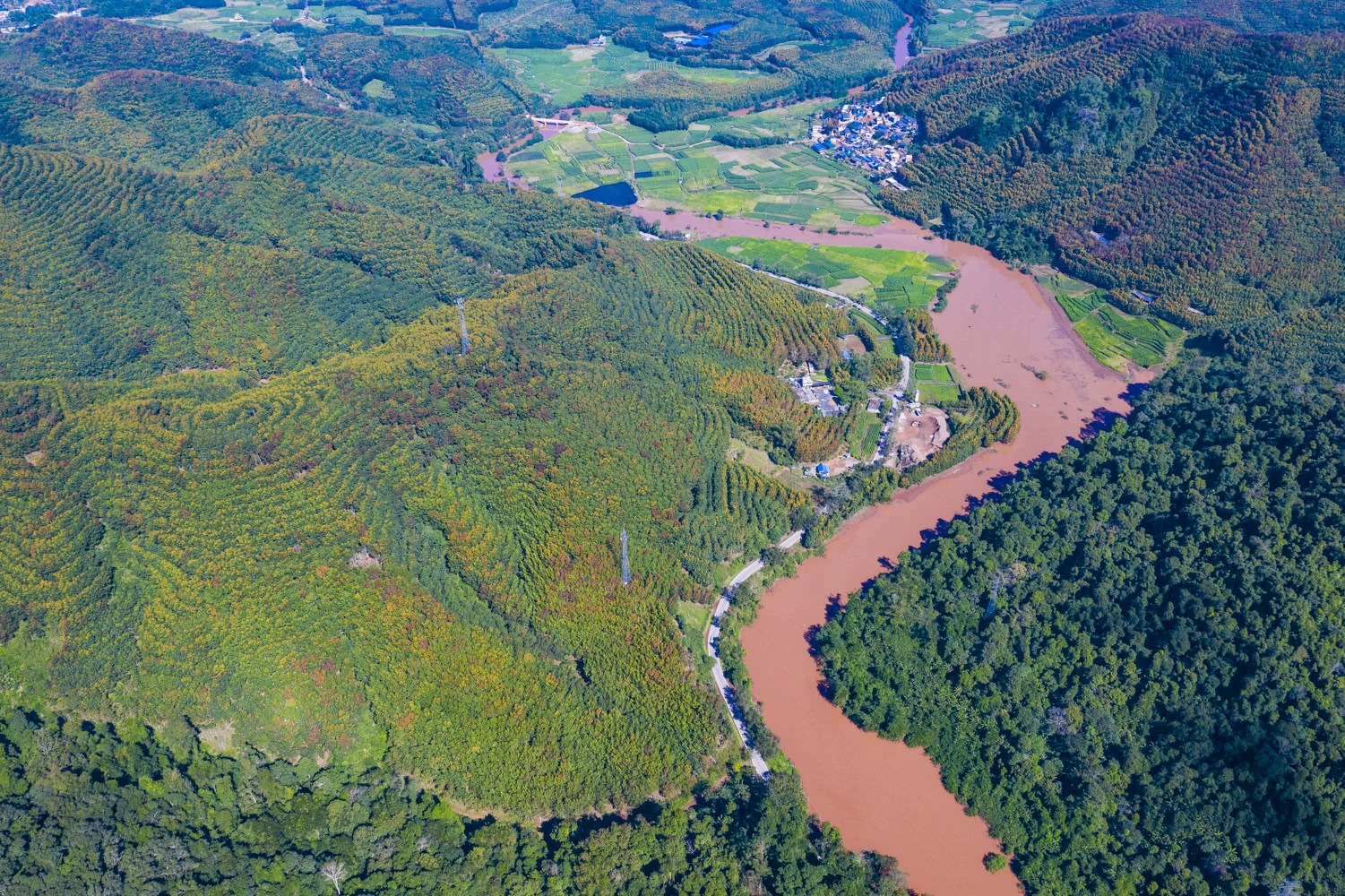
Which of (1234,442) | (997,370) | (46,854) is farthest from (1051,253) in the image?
(46,854)

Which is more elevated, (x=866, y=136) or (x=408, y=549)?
(x=866, y=136)

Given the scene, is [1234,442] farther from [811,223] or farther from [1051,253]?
[811,223]

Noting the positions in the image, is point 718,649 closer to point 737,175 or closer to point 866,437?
point 866,437

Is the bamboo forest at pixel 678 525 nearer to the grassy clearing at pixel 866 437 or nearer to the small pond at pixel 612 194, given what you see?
the grassy clearing at pixel 866 437

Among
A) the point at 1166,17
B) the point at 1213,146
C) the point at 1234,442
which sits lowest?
the point at 1234,442

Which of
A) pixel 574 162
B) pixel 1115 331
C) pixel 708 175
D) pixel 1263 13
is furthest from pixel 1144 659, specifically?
pixel 1263 13

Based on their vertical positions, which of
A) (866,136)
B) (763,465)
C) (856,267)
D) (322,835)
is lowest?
(322,835)

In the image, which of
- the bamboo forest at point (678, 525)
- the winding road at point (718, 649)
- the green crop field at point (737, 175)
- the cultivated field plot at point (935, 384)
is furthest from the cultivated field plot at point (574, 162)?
the winding road at point (718, 649)
